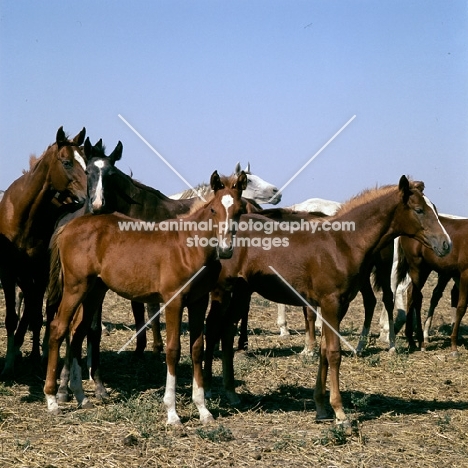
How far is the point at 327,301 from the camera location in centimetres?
644

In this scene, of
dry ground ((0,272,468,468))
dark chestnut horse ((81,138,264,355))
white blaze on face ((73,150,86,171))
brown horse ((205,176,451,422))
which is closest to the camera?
dry ground ((0,272,468,468))

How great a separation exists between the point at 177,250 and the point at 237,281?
1.34 metres

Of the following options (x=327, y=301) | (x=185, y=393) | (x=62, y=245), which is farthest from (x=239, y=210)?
(x=185, y=393)

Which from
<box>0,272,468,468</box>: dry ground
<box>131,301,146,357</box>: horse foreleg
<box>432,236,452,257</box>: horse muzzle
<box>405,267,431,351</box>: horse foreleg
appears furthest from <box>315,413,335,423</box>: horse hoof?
<box>405,267,431,351</box>: horse foreleg

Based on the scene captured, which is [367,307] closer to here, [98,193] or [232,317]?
[232,317]

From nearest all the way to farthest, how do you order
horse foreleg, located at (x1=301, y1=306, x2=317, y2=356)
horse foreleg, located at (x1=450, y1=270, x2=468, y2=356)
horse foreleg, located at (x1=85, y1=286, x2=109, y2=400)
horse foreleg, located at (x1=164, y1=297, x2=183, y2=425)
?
horse foreleg, located at (x1=164, y1=297, x2=183, y2=425)
horse foreleg, located at (x1=85, y1=286, x2=109, y2=400)
horse foreleg, located at (x1=301, y1=306, x2=317, y2=356)
horse foreleg, located at (x1=450, y1=270, x2=468, y2=356)

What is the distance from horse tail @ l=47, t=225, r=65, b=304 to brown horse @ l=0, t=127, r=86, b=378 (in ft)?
2.51

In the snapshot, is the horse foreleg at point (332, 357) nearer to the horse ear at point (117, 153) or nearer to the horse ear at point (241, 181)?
the horse ear at point (241, 181)

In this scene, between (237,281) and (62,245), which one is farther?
(237,281)

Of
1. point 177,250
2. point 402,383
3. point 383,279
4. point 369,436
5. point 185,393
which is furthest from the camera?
point 383,279

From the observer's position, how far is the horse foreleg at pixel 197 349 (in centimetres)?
640

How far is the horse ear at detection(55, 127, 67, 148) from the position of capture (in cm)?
774

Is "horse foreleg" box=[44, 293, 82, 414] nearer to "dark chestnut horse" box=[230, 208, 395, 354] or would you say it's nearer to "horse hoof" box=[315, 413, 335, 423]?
"horse hoof" box=[315, 413, 335, 423]

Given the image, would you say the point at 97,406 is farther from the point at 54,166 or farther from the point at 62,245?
the point at 54,166
